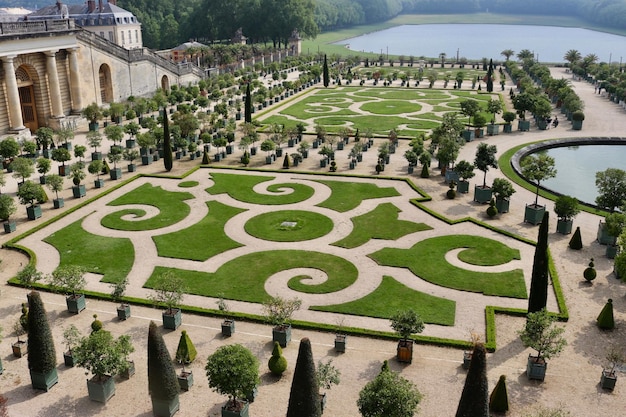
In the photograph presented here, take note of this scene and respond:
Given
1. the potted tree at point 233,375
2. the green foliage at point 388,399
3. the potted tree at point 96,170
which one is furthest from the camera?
the potted tree at point 96,170

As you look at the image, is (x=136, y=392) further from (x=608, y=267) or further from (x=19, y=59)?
(x=19, y=59)

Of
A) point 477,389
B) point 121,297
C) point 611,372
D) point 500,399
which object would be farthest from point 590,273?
point 121,297

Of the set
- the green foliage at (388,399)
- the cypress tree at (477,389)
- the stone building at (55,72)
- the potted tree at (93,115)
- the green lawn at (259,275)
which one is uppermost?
the stone building at (55,72)

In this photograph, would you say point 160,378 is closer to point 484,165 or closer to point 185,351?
point 185,351

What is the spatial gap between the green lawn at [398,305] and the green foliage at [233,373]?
30.8 feet

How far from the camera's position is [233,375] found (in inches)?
899

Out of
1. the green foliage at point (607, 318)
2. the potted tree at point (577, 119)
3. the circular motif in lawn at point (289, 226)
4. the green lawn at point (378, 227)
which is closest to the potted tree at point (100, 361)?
the circular motif in lawn at point (289, 226)

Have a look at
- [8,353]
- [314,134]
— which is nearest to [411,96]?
[314,134]

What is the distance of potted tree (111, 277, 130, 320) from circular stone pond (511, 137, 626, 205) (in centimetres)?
3592

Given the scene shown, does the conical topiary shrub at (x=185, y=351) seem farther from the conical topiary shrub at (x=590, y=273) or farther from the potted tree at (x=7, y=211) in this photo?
the conical topiary shrub at (x=590, y=273)

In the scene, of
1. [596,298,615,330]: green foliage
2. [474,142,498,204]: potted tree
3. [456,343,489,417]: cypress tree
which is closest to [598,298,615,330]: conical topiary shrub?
[596,298,615,330]: green foliage

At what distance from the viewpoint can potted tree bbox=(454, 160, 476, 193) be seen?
161 ft

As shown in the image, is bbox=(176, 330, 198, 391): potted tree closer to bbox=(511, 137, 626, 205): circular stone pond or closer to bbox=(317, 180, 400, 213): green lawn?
bbox=(317, 180, 400, 213): green lawn

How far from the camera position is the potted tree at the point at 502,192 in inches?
1758
